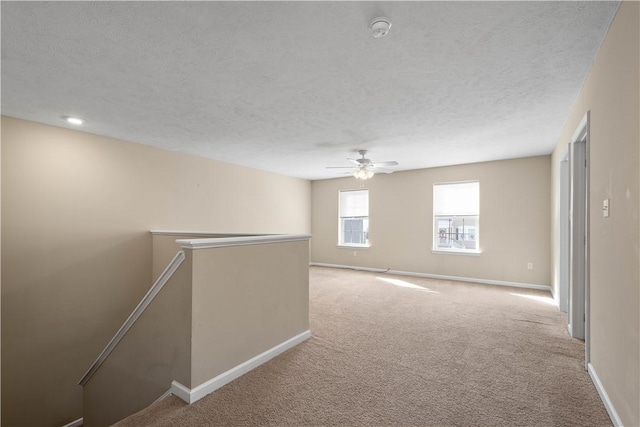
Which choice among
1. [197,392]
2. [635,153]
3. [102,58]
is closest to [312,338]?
[197,392]

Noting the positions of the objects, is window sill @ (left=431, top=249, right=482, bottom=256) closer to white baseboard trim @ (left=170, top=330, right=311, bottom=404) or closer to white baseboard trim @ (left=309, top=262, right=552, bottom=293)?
white baseboard trim @ (left=309, top=262, right=552, bottom=293)

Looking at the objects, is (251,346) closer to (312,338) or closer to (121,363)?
(312,338)

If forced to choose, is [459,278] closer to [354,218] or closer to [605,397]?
[354,218]

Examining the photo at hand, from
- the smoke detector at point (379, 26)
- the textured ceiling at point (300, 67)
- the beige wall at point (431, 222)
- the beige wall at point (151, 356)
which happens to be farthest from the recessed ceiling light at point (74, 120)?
the beige wall at point (431, 222)

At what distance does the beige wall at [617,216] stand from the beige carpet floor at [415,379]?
400mm

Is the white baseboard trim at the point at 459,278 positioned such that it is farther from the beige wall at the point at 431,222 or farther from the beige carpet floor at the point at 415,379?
the beige carpet floor at the point at 415,379

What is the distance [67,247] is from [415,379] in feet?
14.5

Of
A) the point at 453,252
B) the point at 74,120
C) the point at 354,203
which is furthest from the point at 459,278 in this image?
the point at 74,120

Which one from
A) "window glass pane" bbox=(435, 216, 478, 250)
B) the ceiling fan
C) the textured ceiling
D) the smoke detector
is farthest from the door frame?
"window glass pane" bbox=(435, 216, 478, 250)

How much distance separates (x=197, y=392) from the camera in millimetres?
2062

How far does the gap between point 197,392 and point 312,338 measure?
131cm

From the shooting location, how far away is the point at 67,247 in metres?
3.86

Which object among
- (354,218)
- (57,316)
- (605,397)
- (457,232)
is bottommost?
(57,316)

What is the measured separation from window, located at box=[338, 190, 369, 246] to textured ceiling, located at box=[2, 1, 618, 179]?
337 cm
